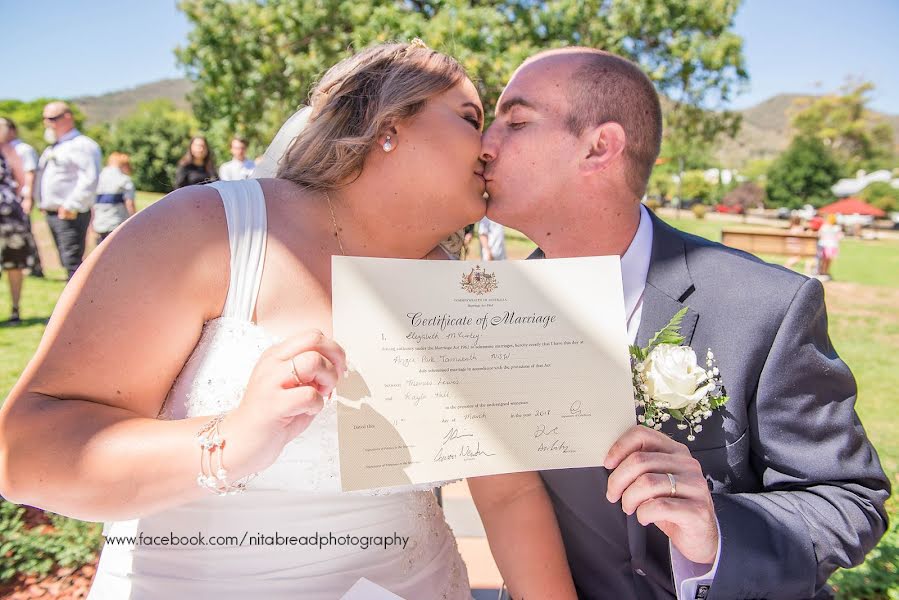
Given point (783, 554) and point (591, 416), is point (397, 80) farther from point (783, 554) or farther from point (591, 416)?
point (783, 554)

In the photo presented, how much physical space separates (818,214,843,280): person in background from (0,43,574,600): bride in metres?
17.3

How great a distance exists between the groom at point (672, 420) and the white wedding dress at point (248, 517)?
0.68 metres

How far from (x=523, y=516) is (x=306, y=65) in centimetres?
1200

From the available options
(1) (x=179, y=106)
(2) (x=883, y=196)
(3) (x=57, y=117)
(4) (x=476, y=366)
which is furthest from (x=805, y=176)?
(1) (x=179, y=106)

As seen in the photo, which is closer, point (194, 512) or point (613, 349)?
→ point (613, 349)

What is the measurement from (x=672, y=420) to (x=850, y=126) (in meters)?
93.1

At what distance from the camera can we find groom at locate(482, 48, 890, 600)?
159cm

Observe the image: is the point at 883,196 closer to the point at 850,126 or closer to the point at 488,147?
the point at 850,126

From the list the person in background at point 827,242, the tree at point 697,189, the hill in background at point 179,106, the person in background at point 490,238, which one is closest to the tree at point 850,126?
the tree at point 697,189

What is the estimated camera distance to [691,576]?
1646mm

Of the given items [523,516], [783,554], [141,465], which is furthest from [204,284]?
[783,554]

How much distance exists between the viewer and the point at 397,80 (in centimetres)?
197

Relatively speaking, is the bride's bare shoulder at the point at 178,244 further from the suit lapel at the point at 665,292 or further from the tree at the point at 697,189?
the tree at the point at 697,189

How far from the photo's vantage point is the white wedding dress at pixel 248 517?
1.66 metres
